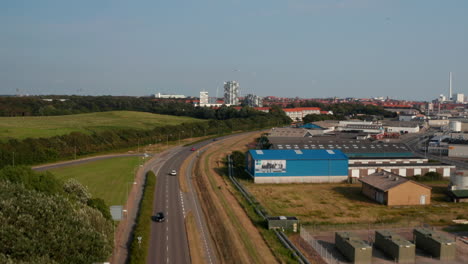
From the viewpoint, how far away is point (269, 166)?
47.8m

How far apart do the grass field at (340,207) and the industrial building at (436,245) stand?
19.6 ft

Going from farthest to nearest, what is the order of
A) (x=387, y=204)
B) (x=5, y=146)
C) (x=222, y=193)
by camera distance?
(x=5, y=146) → (x=222, y=193) → (x=387, y=204)

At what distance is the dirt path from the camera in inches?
984

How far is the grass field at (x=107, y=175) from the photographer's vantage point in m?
40.1

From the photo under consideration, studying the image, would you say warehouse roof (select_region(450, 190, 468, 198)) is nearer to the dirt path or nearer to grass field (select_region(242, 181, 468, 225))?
grass field (select_region(242, 181, 468, 225))

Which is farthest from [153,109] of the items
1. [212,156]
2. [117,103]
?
[212,156]

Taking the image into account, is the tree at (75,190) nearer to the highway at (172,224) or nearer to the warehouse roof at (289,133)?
the highway at (172,224)

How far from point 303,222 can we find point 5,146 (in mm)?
47577

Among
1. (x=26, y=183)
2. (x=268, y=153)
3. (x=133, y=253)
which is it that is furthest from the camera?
(x=268, y=153)

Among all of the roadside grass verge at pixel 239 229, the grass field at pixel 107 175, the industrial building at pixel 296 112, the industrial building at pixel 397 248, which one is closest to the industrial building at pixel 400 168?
the roadside grass verge at pixel 239 229

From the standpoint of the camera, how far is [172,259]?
24.3 m

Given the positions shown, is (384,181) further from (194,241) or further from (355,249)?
(194,241)

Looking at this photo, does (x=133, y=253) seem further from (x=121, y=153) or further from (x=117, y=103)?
(x=117, y=103)

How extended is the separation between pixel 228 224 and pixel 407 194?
760 inches
